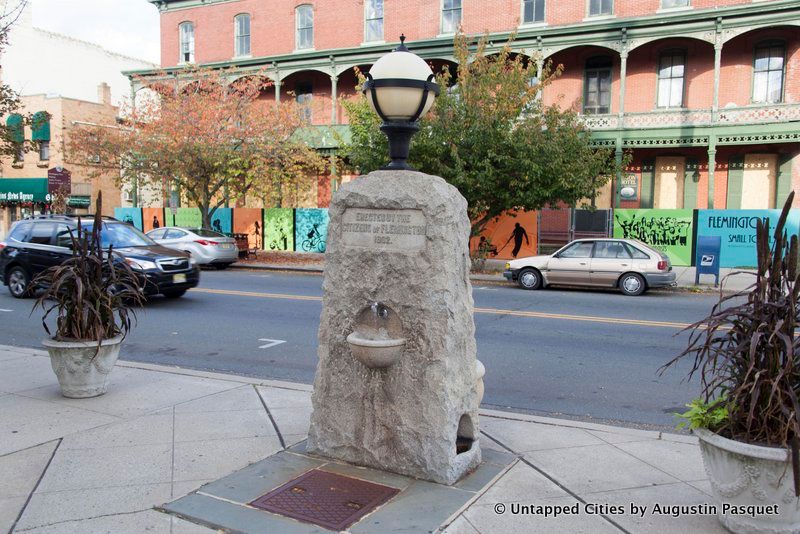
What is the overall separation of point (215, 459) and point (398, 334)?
5.56 ft

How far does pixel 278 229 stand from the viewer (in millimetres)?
28172

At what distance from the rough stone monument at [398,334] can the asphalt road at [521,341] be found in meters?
2.25

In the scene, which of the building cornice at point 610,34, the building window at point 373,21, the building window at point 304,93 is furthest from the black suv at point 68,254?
the building window at point 304,93

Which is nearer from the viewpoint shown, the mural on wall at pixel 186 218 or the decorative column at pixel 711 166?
the decorative column at pixel 711 166

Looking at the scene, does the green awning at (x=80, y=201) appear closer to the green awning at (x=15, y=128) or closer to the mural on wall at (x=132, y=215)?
the mural on wall at (x=132, y=215)

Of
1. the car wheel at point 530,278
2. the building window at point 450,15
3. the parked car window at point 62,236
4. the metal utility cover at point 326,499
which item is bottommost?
the metal utility cover at point 326,499

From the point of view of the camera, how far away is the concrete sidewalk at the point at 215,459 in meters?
3.94

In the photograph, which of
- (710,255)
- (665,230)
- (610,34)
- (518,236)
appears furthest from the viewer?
(610,34)

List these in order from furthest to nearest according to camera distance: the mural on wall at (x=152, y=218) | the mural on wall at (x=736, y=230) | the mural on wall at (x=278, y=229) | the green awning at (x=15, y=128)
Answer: the mural on wall at (x=152, y=218)
the mural on wall at (x=278, y=229)
the mural on wall at (x=736, y=230)
the green awning at (x=15, y=128)

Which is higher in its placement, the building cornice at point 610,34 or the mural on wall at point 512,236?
the building cornice at point 610,34

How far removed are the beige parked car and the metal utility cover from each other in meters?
12.1

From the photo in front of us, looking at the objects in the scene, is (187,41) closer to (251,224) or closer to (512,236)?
(251,224)

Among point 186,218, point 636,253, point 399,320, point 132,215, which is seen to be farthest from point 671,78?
point 132,215

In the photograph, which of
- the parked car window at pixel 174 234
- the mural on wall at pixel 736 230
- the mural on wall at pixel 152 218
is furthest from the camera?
the mural on wall at pixel 152 218
